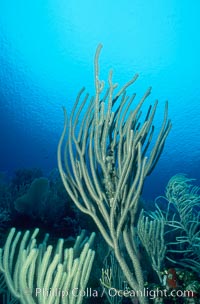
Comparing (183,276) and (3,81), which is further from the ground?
(3,81)

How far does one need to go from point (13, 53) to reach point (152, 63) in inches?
556

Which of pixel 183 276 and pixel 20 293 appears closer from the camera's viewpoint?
pixel 20 293

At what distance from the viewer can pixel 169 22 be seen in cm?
2434

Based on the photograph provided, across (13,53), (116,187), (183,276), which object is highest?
(13,53)

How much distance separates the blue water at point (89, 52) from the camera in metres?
23.3

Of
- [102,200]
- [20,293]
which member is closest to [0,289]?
[20,293]

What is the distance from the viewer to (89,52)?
2712 centimetres

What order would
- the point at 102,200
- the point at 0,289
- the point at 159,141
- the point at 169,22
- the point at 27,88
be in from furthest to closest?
the point at 27,88
the point at 169,22
the point at 0,289
the point at 159,141
the point at 102,200

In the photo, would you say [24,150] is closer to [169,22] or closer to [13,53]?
[13,53]

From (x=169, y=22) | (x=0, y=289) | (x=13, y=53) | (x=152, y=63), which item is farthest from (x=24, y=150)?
(x=0, y=289)

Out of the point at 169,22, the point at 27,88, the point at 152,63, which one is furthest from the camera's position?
the point at 27,88

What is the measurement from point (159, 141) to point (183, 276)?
1616mm

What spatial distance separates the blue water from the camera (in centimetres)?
2331

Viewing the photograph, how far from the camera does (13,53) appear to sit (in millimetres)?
25531
